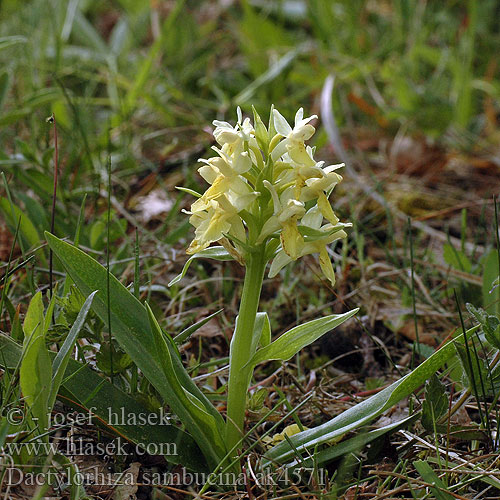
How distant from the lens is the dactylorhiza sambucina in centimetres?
109

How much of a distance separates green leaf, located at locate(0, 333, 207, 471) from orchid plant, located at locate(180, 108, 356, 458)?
0.30ft

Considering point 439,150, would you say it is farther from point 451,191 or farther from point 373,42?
point 373,42

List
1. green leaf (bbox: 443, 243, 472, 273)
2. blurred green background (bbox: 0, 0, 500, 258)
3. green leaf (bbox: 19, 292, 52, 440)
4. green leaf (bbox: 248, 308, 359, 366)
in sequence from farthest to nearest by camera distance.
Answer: blurred green background (bbox: 0, 0, 500, 258) < green leaf (bbox: 443, 243, 472, 273) < green leaf (bbox: 248, 308, 359, 366) < green leaf (bbox: 19, 292, 52, 440)

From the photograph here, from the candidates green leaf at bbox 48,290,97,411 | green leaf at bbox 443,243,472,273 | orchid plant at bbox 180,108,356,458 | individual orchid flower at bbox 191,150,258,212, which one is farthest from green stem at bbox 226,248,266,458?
green leaf at bbox 443,243,472,273

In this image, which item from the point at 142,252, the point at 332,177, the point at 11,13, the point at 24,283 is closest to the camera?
the point at 332,177

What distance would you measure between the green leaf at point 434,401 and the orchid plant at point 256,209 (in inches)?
9.5

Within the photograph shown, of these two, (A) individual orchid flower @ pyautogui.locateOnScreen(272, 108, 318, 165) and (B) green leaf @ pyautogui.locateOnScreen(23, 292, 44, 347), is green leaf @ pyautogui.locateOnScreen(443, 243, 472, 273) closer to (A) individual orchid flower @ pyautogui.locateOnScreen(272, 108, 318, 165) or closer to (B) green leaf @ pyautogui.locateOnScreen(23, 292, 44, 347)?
(A) individual orchid flower @ pyautogui.locateOnScreen(272, 108, 318, 165)

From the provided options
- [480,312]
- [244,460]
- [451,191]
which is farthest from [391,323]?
[451,191]

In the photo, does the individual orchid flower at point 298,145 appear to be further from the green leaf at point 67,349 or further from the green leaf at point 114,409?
the green leaf at point 114,409

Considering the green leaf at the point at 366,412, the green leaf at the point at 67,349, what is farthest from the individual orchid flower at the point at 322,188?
the green leaf at the point at 67,349

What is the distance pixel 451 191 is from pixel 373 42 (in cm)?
140

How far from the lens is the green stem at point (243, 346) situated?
118cm

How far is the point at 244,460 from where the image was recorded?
128 cm

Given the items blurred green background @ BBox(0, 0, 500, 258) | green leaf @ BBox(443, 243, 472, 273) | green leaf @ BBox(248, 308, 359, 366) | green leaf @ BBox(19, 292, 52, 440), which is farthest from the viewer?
blurred green background @ BBox(0, 0, 500, 258)
